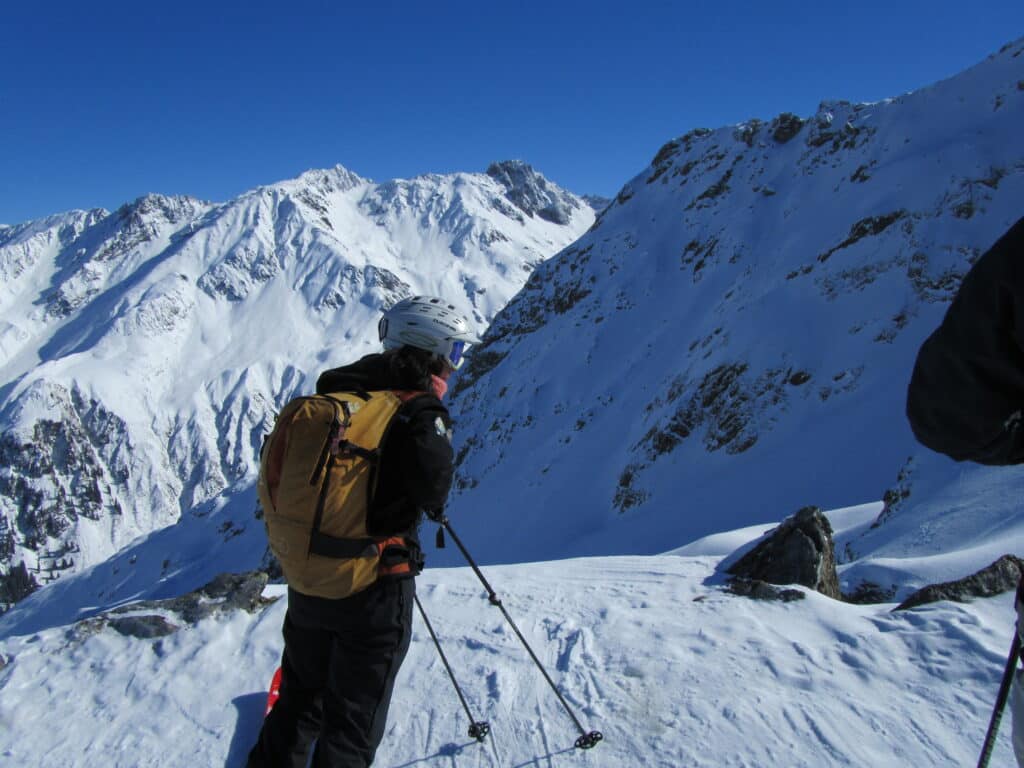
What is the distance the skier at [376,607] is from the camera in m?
3.19

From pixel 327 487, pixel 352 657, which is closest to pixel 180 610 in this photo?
pixel 352 657

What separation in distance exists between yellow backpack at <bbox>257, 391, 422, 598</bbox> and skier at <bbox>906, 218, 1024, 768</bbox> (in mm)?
2304

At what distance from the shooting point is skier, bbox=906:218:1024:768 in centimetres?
173

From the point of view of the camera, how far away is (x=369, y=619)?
328 cm

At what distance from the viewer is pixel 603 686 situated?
482 cm

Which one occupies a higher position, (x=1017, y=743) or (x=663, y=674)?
(x=1017, y=743)

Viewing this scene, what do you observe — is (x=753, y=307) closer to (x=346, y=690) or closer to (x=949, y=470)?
(x=949, y=470)

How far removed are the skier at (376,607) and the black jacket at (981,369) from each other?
6.91 feet

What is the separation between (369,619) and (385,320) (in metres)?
1.71

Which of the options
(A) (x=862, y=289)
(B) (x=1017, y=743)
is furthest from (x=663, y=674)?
(A) (x=862, y=289)

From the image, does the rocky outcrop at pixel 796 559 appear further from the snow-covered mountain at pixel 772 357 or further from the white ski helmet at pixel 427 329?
the white ski helmet at pixel 427 329

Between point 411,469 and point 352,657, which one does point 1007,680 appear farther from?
point 352,657

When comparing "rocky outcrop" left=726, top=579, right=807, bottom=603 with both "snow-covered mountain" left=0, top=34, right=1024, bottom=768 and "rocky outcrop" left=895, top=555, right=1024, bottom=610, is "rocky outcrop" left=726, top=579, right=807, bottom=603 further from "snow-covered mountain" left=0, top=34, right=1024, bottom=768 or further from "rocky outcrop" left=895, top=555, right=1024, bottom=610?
"rocky outcrop" left=895, top=555, right=1024, bottom=610

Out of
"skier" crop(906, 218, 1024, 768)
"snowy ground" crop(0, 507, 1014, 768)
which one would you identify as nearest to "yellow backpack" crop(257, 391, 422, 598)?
"snowy ground" crop(0, 507, 1014, 768)
